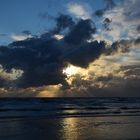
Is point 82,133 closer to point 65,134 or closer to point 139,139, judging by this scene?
point 65,134

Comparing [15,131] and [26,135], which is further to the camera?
[15,131]

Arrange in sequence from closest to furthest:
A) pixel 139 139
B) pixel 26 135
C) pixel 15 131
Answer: pixel 139 139
pixel 26 135
pixel 15 131

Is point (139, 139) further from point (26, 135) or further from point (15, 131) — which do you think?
point (15, 131)

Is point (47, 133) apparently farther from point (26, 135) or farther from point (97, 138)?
point (97, 138)

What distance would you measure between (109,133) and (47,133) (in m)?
4.07

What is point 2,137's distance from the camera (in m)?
20.9

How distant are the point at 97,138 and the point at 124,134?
8.63 feet

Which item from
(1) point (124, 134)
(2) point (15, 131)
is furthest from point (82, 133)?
(2) point (15, 131)

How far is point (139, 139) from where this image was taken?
20141 millimetres

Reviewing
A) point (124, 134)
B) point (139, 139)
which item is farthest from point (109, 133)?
point (139, 139)

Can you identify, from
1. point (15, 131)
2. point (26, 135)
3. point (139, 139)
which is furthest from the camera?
point (15, 131)

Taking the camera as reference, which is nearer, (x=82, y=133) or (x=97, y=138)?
(x=97, y=138)

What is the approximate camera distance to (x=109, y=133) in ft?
73.8

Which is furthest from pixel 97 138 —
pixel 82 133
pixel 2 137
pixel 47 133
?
pixel 2 137
